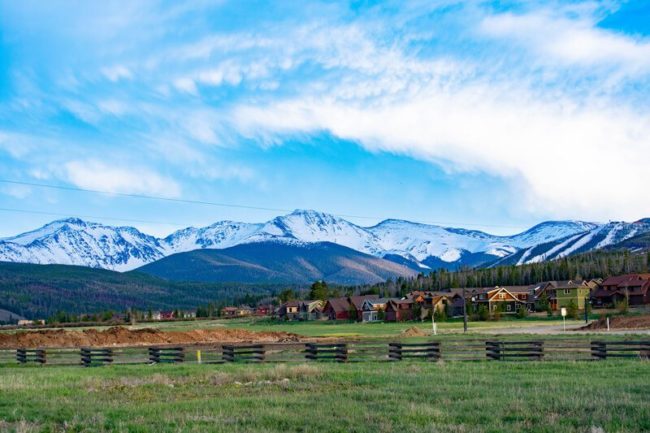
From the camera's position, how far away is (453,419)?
18.7 metres

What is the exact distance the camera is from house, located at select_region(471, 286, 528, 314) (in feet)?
471

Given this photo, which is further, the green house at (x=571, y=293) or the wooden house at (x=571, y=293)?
the green house at (x=571, y=293)

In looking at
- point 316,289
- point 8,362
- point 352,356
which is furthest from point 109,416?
point 316,289

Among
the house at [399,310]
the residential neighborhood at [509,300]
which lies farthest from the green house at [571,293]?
the house at [399,310]

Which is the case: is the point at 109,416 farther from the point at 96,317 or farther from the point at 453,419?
the point at 96,317

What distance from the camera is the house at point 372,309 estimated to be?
147m

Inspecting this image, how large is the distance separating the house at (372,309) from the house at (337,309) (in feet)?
22.3

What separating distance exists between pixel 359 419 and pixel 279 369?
42.9 feet

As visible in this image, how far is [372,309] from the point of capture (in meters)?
149

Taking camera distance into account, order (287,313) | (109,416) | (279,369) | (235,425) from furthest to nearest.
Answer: (287,313), (279,369), (109,416), (235,425)

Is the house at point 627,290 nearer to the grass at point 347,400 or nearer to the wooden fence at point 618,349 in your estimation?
the wooden fence at point 618,349

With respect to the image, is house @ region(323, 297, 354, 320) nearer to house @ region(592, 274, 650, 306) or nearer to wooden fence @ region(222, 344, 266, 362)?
house @ region(592, 274, 650, 306)

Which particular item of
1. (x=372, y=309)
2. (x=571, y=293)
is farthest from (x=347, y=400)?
(x=571, y=293)

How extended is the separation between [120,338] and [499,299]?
85458 mm
